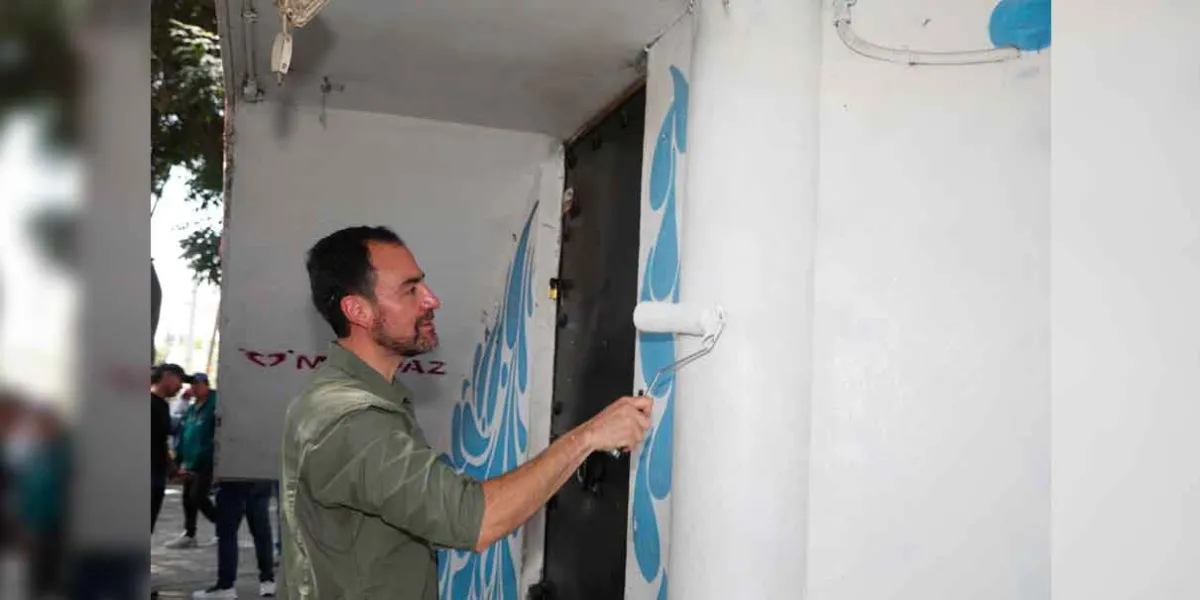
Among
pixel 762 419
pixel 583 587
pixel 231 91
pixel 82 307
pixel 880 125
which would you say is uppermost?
pixel 231 91

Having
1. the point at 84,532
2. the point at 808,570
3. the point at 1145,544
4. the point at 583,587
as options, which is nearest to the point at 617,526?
the point at 583,587

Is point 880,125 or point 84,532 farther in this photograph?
point 880,125

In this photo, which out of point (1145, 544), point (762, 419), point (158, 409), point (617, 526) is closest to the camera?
point (1145, 544)

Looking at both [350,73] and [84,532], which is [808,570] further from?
[350,73]

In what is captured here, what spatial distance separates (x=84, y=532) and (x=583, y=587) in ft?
10.8

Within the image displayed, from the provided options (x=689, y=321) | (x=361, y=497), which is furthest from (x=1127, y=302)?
(x=361, y=497)

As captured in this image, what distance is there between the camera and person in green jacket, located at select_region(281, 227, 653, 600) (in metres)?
1.99

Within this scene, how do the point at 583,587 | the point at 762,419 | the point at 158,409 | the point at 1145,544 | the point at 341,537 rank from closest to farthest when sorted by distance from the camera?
the point at 1145,544 → the point at 762,419 → the point at 341,537 → the point at 583,587 → the point at 158,409

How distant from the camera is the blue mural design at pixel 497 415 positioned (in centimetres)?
445

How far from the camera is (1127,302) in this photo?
1.60 m

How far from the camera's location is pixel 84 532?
1.61 feet

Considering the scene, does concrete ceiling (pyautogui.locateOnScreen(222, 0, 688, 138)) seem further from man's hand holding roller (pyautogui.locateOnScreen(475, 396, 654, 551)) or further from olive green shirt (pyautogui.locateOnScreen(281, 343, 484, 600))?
man's hand holding roller (pyautogui.locateOnScreen(475, 396, 654, 551))

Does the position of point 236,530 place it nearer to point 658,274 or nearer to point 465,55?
point 465,55

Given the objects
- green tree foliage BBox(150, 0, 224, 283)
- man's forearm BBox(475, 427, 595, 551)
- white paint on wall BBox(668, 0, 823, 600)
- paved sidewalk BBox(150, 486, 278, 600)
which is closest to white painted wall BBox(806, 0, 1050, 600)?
white paint on wall BBox(668, 0, 823, 600)
